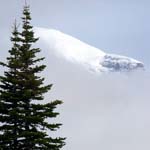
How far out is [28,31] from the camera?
41156mm

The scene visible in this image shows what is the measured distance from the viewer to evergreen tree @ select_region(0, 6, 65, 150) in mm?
39219

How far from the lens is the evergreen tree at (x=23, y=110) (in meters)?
39.2

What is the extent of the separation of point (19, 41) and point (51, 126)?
14.2ft

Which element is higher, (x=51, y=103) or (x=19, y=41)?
(x=19, y=41)

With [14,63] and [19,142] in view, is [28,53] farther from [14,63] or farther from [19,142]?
[19,142]

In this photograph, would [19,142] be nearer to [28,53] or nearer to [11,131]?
[11,131]

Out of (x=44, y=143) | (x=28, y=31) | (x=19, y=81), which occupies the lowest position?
(x=44, y=143)

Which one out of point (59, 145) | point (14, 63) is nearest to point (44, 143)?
point (59, 145)

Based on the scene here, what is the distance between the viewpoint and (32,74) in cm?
4044

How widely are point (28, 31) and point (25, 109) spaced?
3.97 metres

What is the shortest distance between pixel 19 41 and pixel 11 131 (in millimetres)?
4473

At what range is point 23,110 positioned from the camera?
3928 cm

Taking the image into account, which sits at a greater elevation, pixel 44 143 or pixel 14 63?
pixel 14 63

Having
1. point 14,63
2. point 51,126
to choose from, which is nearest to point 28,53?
point 14,63
